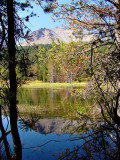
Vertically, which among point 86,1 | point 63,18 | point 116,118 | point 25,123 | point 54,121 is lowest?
point 54,121

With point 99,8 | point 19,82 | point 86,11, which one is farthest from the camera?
point 86,11

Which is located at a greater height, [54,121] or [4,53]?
[4,53]

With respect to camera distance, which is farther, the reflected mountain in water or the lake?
the reflected mountain in water

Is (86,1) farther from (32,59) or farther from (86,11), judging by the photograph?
(32,59)

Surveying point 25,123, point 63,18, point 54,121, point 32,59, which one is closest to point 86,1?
point 63,18

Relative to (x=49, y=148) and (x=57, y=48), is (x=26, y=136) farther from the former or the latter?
(x=57, y=48)

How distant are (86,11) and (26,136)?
20.2 ft

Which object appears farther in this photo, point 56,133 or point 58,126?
point 58,126

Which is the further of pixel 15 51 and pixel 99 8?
pixel 99 8

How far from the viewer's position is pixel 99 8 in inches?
173

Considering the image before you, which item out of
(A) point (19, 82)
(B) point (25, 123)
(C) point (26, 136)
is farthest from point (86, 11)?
(C) point (26, 136)

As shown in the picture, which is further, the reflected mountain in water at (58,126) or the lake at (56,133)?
the reflected mountain in water at (58,126)

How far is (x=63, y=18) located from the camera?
194 inches

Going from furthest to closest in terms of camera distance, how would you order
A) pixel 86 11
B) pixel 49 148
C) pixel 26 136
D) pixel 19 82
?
1. pixel 26 136
2. pixel 49 148
3. pixel 86 11
4. pixel 19 82
